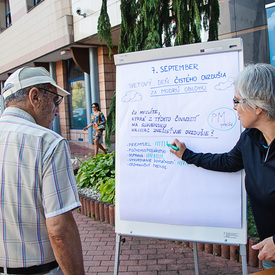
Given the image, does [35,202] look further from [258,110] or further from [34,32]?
[34,32]

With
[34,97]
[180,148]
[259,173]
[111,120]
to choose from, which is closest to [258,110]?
[259,173]

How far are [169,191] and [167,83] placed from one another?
845mm

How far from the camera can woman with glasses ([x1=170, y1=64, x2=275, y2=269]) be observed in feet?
5.39

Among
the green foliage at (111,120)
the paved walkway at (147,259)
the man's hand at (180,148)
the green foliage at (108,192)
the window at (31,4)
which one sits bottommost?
the paved walkway at (147,259)

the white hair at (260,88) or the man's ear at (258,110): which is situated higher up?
the white hair at (260,88)

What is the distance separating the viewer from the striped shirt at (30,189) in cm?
142

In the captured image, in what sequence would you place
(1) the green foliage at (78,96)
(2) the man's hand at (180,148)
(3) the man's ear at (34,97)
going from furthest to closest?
(1) the green foliage at (78,96), (2) the man's hand at (180,148), (3) the man's ear at (34,97)

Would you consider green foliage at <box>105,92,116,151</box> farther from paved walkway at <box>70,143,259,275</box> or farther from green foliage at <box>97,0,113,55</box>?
paved walkway at <box>70,143,259,275</box>

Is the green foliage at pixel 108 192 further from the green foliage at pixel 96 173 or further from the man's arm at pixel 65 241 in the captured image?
the man's arm at pixel 65 241

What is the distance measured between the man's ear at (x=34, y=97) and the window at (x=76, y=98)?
12281 mm

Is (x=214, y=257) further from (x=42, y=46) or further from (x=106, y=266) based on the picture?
(x=42, y=46)

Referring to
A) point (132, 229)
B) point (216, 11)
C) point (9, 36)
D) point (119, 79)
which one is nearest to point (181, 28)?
point (216, 11)

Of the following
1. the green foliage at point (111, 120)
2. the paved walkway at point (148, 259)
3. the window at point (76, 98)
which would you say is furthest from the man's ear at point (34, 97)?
the window at point (76, 98)

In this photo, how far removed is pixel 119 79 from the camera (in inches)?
99.2
